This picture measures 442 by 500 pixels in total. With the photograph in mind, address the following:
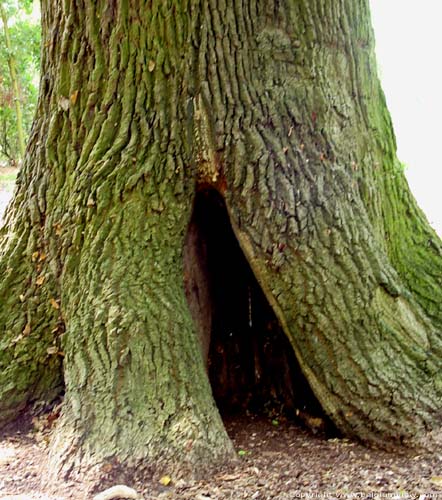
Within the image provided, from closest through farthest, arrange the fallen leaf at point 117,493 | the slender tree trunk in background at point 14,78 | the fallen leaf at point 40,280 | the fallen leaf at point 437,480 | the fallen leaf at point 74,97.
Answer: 1. the fallen leaf at point 117,493
2. the fallen leaf at point 437,480
3. the fallen leaf at point 74,97
4. the fallen leaf at point 40,280
5. the slender tree trunk in background at point 14,78

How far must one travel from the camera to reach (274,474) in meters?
2.91

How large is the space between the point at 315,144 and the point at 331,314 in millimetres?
884

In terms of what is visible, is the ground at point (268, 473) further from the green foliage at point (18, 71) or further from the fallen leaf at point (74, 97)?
the green foliage at point (18, 71)

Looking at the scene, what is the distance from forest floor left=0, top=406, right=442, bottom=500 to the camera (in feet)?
8.79

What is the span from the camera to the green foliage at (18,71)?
1602cm

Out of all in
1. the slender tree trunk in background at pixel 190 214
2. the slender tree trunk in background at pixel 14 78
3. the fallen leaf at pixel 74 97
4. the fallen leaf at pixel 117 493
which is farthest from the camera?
the slender tree trunk in background at pixel 14 78

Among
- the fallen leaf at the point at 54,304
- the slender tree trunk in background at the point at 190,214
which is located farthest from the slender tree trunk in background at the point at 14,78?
the slender tree trunk in background at the point at 190,214

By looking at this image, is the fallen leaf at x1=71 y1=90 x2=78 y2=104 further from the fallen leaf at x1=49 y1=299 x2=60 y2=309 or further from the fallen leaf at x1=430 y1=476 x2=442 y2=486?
the fallen leaf at x1=430 y1=476 x2=442 y2=486

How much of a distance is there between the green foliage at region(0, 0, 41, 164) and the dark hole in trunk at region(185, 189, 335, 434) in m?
11.9

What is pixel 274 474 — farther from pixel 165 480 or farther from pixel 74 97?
pixel 74 97

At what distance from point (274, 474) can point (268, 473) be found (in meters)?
0.03

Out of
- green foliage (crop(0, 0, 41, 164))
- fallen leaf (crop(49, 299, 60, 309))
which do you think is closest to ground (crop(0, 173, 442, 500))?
fallen leaf (crop(49, 299, 60, 309))

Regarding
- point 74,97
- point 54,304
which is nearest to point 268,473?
point 54,304

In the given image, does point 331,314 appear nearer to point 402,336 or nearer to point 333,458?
point 402,336
